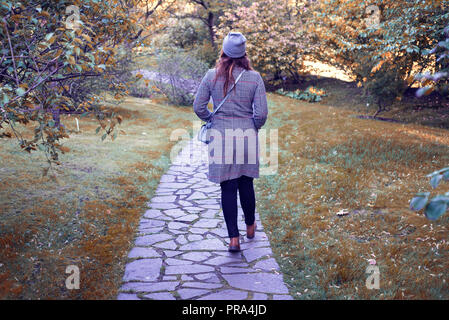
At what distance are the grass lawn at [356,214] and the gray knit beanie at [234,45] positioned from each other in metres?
2.23

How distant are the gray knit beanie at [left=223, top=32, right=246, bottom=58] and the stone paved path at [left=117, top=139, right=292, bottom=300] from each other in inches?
85.2

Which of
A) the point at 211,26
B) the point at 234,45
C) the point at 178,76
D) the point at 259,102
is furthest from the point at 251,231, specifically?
the point at 211,26

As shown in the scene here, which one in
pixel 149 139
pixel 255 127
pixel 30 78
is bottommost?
pixel 149 139

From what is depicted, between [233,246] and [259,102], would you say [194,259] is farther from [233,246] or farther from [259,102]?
[259,102]

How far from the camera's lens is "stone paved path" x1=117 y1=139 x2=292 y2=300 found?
11.6 ft

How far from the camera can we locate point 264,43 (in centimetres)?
1855

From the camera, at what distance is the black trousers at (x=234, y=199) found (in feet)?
13.9

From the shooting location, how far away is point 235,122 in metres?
4.10

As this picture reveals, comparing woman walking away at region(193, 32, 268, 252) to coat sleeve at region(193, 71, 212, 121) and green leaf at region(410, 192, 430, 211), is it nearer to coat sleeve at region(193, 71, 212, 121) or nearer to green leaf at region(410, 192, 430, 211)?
coat sleeve at region(193, 71, 212, 121)

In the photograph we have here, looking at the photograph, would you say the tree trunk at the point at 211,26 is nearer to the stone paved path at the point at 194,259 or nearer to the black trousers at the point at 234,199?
the stone paved path at the point at 194,259

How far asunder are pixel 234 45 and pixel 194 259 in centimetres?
229

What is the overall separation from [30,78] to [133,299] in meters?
2.34
